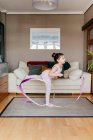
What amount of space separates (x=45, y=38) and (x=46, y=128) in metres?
4.95

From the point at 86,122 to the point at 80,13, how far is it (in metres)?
4.99

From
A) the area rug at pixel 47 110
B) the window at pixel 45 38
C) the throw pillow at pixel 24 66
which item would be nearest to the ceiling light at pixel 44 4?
the area rug at pixel 47 110

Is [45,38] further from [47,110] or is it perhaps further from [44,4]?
[47,110]

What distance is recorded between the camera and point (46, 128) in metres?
3.09

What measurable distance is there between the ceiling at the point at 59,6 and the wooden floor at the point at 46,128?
3.88 meters

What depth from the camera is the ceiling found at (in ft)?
20.6

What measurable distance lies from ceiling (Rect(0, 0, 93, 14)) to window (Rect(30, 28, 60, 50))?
0.65 metres

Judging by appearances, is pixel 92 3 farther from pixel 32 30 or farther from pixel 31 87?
pixel 31 87

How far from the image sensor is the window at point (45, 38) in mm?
7598

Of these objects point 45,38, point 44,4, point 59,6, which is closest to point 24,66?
point 45,38

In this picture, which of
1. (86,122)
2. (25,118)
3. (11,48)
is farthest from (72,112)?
(11,48)

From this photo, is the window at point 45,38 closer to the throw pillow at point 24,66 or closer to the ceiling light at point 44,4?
the throw pillow at point 24,66

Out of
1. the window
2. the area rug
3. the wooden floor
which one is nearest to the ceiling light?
the area rug

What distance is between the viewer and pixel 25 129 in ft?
9.98
